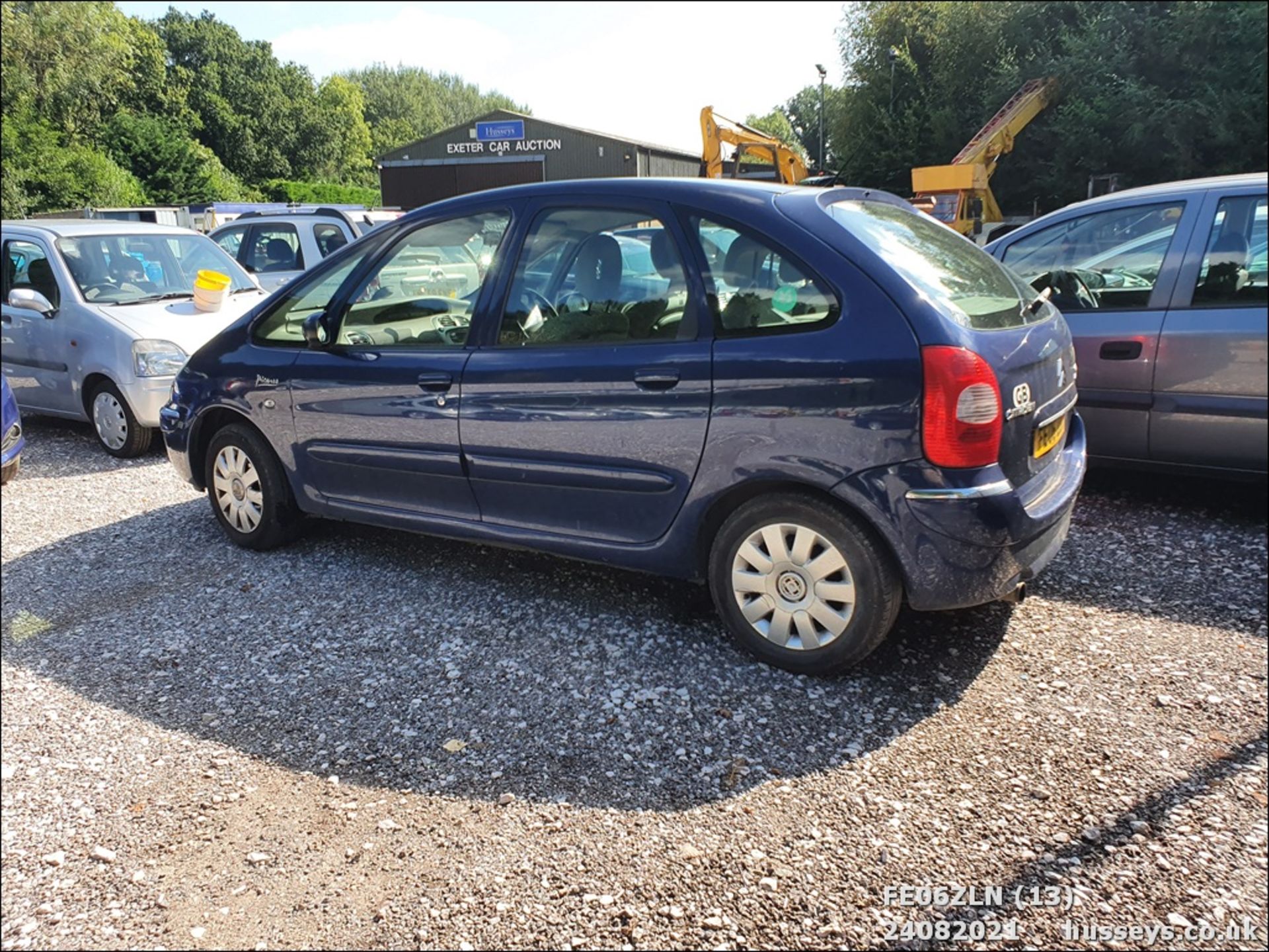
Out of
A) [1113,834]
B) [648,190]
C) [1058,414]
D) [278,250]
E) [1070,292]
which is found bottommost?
[1113,834]

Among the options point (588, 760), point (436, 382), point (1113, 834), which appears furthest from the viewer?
point (436, 382)

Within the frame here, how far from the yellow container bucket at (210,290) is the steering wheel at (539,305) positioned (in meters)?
4.61

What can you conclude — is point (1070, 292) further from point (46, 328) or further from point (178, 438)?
point (46, 328)

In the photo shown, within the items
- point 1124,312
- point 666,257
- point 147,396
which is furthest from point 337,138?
point 666,257

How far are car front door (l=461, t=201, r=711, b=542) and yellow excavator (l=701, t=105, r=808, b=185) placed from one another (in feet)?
55.9

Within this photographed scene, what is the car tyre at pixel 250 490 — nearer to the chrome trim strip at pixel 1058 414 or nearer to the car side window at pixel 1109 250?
the chrome trim strip at pixel 1058 414

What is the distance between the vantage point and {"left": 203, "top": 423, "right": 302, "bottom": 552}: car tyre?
14.9 ft

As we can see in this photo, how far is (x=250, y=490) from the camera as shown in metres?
4.61

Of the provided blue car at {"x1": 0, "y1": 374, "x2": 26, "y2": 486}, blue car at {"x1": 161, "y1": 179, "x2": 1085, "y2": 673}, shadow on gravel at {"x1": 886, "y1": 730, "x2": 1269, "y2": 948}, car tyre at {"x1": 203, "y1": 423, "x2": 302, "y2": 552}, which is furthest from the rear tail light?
car tyre at {"x1": 203, "y1": 423, "x2": 302, "y2": 552}

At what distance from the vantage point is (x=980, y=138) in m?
19.5

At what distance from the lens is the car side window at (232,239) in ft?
35.2

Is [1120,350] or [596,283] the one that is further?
[1120,350]

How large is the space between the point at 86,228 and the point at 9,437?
7362 mm

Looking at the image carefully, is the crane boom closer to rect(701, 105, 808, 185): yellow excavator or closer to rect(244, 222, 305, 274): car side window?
rect(701, 105, 808, 185): yellow excavator
